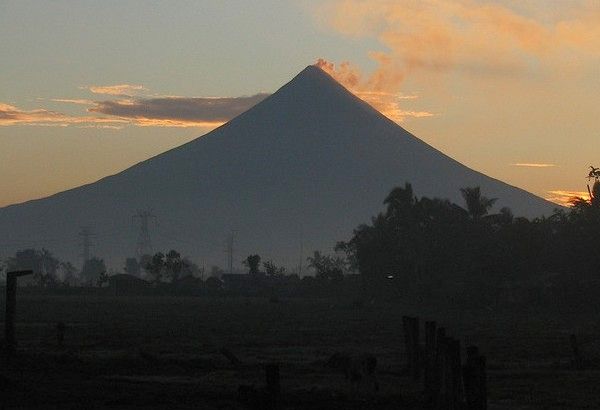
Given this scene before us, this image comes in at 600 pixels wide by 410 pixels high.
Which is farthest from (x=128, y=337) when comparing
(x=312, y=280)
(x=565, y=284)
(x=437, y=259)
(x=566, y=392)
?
(x=312, y=280)

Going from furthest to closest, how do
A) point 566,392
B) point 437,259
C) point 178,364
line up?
point 437,259
point 178,364
point 566,392

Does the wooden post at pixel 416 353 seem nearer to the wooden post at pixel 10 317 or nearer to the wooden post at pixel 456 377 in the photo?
the wooden post at pixel 456 377

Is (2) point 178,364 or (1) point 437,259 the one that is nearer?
(2) point 178,364

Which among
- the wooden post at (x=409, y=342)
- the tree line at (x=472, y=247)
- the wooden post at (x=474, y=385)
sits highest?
the tree line at (x=472, y=247)

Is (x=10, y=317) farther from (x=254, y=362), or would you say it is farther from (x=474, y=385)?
(x=474, y=385)

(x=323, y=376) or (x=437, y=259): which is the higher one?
(x=437, y=259)

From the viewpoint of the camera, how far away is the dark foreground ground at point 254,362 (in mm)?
23109

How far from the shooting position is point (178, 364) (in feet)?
100

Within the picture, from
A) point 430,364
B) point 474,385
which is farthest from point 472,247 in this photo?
point 474,385

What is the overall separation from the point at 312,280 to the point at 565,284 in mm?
46627

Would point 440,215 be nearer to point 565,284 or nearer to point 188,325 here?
point 565,284

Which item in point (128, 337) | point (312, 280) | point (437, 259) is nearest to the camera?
point (128, 337)

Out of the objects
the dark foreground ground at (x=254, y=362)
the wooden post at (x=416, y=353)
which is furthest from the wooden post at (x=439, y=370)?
the wooden post at (x=416, y=353)

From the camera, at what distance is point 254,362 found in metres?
32.1
